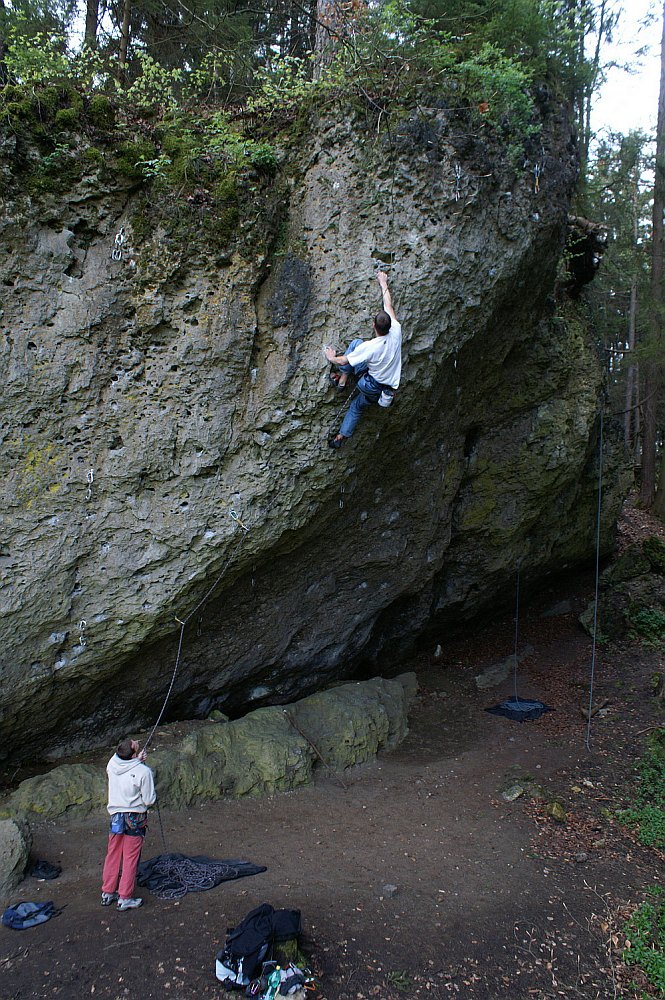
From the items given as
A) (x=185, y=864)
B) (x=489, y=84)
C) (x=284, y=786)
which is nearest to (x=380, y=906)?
(x=185, y=864)

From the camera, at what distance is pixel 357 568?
879cm

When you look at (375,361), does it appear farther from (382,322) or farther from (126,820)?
(126,820)

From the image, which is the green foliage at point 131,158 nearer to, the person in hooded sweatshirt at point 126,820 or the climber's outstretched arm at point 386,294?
the climber's outstretched arm at point 386,294

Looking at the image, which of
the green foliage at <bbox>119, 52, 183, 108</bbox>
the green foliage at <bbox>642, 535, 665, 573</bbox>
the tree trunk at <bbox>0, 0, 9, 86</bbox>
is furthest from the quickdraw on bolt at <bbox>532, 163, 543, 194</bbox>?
the green foliage at <bbox>642, 535, 665, 573</bbox>

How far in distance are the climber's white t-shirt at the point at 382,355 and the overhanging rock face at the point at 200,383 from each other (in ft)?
2.12

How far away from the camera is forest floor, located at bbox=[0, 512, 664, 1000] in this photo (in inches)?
165

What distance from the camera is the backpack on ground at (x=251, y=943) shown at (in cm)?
388

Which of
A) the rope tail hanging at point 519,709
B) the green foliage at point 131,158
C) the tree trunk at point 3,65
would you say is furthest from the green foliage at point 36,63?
the rope tail hanging at point 519,709

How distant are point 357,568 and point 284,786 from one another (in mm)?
3104

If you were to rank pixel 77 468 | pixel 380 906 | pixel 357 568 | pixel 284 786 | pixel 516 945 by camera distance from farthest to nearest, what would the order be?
pixel 357 568 → pixel 284 786 → pixel 77 468 → pixel 380 906 → pixel 516 945

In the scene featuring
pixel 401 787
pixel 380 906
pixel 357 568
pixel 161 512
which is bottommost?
pixel 401 787

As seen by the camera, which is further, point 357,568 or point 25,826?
point 357,568

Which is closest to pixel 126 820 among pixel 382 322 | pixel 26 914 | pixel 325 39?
pixel 26 914

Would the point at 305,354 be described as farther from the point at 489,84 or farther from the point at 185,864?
the point at 185,864
